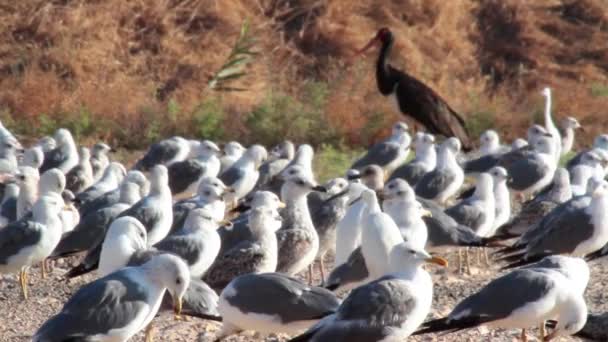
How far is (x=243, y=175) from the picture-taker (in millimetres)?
17922

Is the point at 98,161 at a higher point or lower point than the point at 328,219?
lower

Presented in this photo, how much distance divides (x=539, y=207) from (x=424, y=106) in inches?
303

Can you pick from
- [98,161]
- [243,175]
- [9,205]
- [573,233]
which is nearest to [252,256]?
[573,233]

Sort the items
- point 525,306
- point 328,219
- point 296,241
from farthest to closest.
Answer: point 328,219
point 296,241
point 525,306

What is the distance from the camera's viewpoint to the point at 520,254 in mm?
13734

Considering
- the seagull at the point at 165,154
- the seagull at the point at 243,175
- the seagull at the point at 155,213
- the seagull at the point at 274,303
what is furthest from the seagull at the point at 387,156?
the seagull at the point at 274,303

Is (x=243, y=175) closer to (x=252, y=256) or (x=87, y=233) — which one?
(x=87, y=233)

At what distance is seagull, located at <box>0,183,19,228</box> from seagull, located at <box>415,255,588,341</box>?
6.73 m

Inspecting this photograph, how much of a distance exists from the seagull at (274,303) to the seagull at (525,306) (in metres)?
0.67

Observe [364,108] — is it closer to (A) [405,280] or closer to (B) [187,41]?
(B) [187,41]

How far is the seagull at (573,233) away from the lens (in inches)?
529

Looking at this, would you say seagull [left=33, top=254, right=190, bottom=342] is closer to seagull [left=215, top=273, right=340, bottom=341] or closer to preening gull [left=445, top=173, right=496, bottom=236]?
seagull [left=215, top=273, right=340, bottom=341]

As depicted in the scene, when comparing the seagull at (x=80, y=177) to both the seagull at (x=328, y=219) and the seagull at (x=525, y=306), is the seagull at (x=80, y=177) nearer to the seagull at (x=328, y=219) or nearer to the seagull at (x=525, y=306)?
the seagull at (x=328, y=219)

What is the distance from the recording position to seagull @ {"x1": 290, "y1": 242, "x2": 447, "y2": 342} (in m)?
9.49
